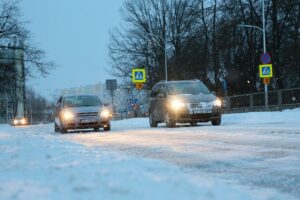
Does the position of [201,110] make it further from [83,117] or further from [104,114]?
[83,117]

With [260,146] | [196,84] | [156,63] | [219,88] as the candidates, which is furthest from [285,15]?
[260,146]

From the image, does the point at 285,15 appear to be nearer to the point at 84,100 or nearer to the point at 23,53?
the point at 23,53

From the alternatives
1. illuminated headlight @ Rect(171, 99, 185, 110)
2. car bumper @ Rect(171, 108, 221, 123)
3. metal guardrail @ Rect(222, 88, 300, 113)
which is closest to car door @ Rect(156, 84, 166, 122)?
Answer: illuminated headlight @ Rect(171, 99, 185, 110)

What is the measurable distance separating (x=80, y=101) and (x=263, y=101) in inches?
512

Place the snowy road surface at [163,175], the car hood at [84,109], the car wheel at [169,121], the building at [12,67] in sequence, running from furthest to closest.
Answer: the building at [12,67] → the car hood at [84,109] → the car wheel at [169,121] → the snowy road surface at [163,175]

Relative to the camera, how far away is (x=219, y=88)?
57.2 metres

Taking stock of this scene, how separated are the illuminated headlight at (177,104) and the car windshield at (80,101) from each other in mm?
3354

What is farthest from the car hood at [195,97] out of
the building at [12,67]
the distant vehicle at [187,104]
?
the building at [12,67]

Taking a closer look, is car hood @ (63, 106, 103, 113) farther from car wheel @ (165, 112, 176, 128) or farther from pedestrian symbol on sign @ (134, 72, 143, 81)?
pedestrian symbol on sign @ (134, 72, 143, 81)

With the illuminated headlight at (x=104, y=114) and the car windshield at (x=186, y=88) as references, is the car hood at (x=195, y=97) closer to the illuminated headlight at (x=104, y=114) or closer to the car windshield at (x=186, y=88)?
the car windshield at (x=186, y=88)

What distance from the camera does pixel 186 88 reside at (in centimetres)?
2245

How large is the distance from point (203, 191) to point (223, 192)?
0.17 metres

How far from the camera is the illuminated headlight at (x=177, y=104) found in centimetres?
2106

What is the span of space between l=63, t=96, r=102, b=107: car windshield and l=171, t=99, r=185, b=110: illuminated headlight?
11.0 feet
